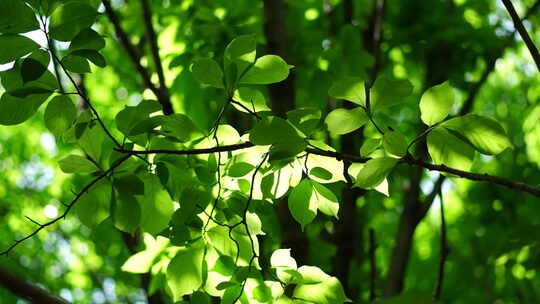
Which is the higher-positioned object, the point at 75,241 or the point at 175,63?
the point at 175,63

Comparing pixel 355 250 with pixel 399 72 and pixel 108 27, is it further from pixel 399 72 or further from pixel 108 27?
pixel 108 27

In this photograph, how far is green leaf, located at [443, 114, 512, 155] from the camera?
86cm

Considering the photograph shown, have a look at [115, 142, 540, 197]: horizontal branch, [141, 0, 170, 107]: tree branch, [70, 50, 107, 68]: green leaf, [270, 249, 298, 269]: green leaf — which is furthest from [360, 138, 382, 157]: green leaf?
[141, 0, 170, 107]: tree branch

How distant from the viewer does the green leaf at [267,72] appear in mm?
960

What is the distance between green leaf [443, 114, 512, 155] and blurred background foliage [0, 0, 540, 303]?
56 cm

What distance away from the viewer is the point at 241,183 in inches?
45.3

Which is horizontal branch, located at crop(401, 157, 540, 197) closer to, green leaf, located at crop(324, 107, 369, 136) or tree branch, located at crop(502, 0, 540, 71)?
green leaf, located at crop(324, 107, 369, 136)

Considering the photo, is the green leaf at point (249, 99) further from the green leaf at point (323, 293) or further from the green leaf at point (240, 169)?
the green leaf at point (323, 293)

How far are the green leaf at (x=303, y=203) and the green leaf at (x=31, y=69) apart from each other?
52 cm

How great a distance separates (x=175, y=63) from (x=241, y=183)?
2.29ft

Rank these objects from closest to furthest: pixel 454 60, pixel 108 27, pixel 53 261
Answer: pixel 454 60 < pixel 108 27 < pixel 53 261

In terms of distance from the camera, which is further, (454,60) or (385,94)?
(454,60)

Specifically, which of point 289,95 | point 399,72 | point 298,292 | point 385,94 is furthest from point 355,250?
point 385,94

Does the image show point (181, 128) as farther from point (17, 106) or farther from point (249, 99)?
point (17, 106)
